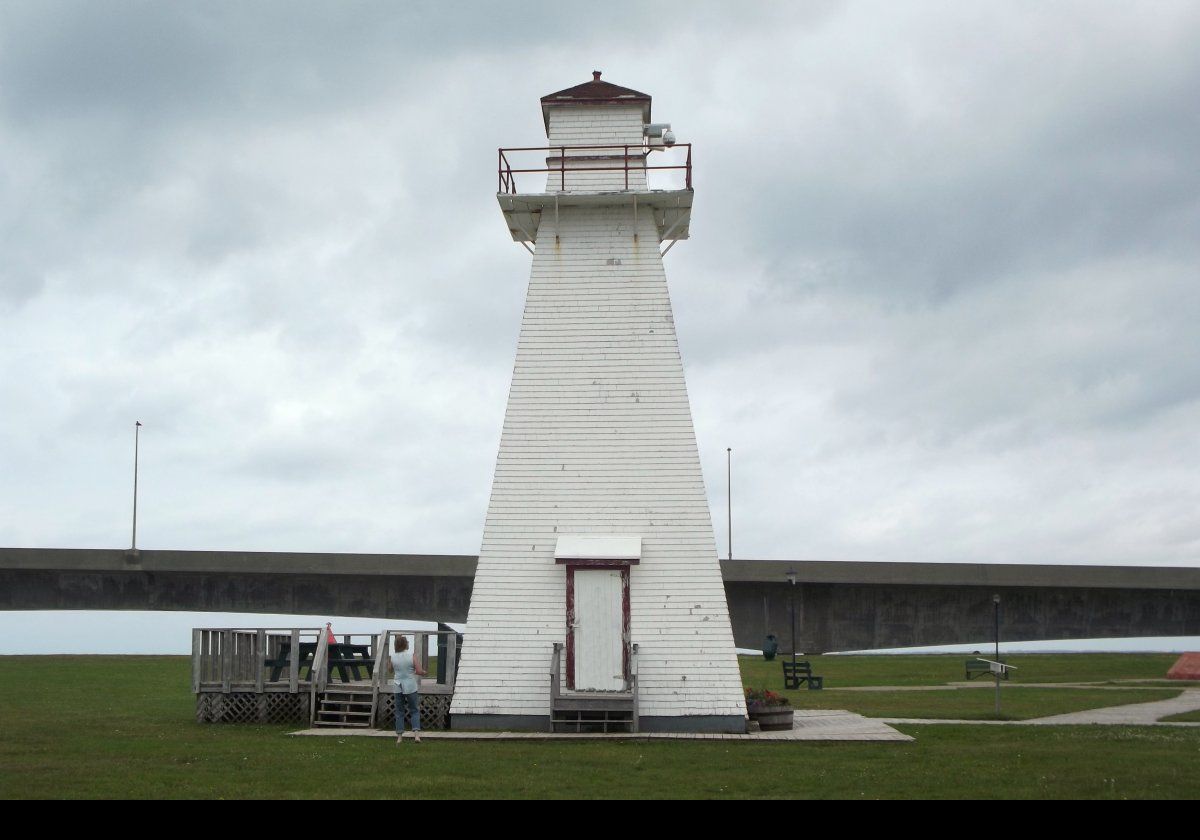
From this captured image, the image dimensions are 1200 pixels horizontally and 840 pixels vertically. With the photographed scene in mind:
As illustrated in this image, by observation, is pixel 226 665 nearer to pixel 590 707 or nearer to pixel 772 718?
pixel 590 707

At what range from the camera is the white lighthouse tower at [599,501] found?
63.3 ft

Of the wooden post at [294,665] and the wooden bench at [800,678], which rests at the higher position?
the wooden post at [294,665]

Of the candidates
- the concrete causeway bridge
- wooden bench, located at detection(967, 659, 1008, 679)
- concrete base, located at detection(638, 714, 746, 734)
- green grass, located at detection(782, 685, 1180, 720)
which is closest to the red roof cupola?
concrete base, located at detection(638, 714, 746, 734)

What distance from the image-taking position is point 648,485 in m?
19.9

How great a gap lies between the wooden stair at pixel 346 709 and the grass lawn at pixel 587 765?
85 cm

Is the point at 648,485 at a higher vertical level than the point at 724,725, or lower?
higher

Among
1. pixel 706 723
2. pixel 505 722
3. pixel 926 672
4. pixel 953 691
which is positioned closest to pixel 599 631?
pixel 505 722

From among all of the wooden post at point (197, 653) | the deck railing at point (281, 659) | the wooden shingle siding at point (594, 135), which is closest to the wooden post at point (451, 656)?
the deck railing at point (281, 659)

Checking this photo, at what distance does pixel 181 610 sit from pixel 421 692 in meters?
23.1

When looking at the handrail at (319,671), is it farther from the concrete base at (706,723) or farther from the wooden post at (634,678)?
the concrete base at (706,723)
